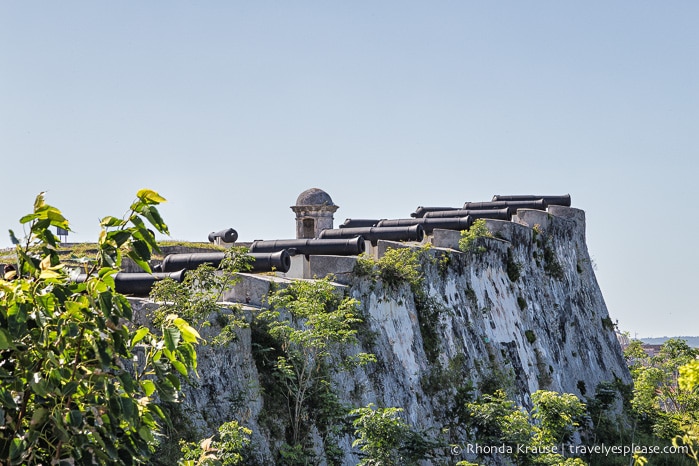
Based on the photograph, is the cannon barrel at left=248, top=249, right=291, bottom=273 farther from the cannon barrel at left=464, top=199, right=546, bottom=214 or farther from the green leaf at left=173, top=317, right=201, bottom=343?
the cannon barrel at left=464, top=199, right=546, bottom=214

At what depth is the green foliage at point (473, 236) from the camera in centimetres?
3253

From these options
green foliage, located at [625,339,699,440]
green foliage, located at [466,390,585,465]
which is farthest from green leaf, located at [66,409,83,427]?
green foliage, located at [625,339,699,440]

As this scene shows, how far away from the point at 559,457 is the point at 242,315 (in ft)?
25.3

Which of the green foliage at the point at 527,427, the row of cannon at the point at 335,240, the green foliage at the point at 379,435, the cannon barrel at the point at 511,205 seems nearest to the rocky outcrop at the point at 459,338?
the cannon barrel at the point at 511,205

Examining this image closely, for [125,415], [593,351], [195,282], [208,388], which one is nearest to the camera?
[125,415]

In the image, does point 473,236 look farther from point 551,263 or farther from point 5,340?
point 5,340

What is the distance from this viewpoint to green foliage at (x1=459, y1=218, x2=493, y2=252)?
107 feet

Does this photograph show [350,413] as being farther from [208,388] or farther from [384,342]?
[384,342]

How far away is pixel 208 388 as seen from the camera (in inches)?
643

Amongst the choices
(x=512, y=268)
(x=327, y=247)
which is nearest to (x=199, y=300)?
(x=327, y=247)

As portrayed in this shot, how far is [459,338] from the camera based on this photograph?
2900 cm

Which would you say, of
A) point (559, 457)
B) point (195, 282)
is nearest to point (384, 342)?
point (559, 457)

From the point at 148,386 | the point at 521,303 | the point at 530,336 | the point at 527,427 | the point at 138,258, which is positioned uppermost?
the point at 521,303

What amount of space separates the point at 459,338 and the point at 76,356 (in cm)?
2399
